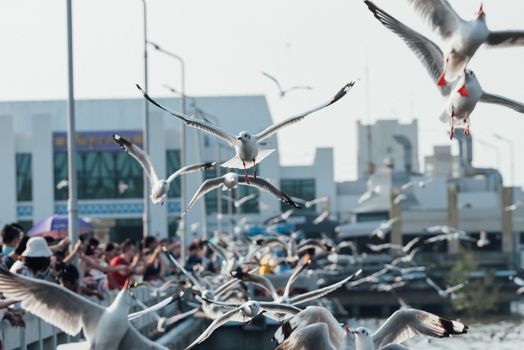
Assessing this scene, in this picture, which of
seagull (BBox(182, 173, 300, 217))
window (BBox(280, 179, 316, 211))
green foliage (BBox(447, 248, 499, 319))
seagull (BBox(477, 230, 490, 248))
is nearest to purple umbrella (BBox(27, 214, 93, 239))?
seagull (BBox(182, 173, 300, 217))

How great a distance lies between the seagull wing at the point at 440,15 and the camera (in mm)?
12570

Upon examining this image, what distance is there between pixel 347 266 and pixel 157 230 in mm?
10396

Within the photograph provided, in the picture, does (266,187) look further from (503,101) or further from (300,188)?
(300,188)

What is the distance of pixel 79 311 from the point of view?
40.7ft

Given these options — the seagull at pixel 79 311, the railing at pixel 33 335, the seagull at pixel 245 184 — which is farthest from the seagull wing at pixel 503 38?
the railing at pixel 33 335

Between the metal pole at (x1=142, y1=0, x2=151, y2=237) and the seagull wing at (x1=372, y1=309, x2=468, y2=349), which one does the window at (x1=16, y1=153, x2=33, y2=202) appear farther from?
the seagull wing at (x1=372, y1=309, x2=468, y2=349)

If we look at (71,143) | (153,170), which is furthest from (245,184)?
(71,143)

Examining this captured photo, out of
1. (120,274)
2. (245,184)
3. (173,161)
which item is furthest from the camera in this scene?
(173,161)

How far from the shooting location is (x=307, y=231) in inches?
3036

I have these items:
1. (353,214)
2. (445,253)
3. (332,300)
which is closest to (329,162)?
(353,214)

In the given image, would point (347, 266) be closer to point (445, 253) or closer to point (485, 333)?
point (445, 253)

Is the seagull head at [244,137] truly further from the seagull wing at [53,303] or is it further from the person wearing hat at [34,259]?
the seagull wing at [53,303]

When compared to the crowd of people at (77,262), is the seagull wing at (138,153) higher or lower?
higher

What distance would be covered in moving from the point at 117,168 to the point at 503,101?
64.8 metres
